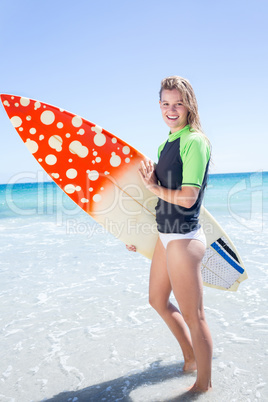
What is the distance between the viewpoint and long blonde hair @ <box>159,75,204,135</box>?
158cm

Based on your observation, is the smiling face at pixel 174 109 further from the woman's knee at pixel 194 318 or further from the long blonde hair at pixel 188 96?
the woman's knee at pixel 194 318

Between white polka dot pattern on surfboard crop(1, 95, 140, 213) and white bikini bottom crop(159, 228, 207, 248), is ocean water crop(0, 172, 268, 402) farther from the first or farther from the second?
white polka dot pattern on surfboard crop(1, 95, 140, 213)

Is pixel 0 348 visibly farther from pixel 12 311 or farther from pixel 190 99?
pixel 190 99

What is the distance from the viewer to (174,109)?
1.61m

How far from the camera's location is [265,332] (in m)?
2.47

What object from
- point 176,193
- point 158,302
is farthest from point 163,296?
point 176,193

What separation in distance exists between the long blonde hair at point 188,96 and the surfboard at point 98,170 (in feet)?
2.16


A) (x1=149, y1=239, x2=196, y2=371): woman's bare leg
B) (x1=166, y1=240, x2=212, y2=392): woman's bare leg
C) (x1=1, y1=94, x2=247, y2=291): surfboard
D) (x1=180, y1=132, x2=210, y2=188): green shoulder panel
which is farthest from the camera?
(x1=1, y1=94, x2=247, y2=291): surfboard

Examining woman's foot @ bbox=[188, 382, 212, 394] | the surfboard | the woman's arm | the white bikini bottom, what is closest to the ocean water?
woman's foot @ bbox=[188, 382, 212, 394]

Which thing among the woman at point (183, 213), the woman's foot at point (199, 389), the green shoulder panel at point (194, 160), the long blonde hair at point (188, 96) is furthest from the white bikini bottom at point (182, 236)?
the woman's foot at point (199, 389)

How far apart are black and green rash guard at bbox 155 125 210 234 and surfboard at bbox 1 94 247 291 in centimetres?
53

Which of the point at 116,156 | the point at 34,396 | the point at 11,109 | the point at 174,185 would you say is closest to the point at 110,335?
the point at 34,396

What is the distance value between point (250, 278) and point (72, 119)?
262 centimetres

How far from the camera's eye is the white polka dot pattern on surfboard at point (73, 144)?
225cm
